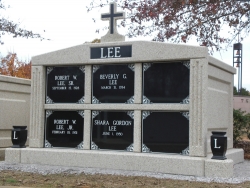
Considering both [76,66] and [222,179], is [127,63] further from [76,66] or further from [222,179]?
[222,179]

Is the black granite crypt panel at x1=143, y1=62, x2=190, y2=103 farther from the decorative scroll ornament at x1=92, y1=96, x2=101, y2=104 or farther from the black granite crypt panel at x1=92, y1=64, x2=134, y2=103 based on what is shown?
the decorative scroll ornament at x1=92, y1=96, x2=101, y2=104

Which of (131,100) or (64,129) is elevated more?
(131,100)

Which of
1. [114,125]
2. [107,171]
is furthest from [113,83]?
[107,171]

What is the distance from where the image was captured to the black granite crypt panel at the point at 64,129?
999 centimetres

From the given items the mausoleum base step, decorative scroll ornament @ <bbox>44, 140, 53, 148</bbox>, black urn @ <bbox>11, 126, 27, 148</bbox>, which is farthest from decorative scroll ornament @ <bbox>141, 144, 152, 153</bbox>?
black urn @ <bbox>11, 126, 27, 148</bbox>

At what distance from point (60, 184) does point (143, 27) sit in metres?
7.90

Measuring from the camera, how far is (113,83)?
9.74 metres

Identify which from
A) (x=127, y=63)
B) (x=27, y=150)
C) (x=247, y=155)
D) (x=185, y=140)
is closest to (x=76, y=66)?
(x=127, y=63)

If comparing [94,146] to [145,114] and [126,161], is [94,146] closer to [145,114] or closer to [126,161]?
[126,161]

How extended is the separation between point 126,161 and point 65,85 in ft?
8.24

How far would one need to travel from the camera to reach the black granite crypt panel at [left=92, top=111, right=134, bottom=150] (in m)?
9.49

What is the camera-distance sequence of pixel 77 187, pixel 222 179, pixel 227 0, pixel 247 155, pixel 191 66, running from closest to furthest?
pixel 77 187
pixel 222 179
pixel 191 66
pixel 227 0
pixel 247 155

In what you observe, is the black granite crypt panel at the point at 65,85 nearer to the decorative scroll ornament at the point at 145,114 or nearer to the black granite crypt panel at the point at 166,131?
the decorative scroll ornament at the point at 145,114

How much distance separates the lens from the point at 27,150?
10.1m
